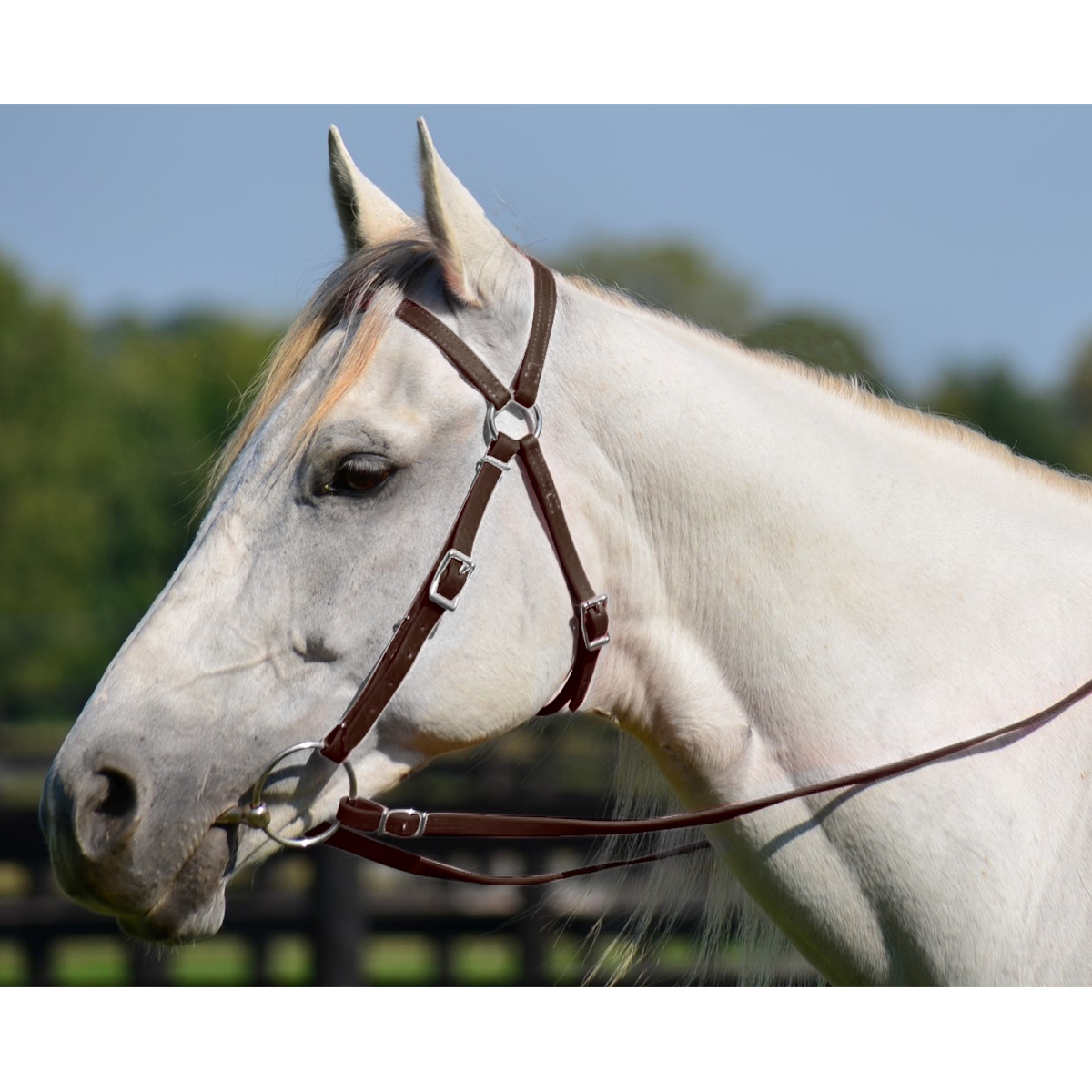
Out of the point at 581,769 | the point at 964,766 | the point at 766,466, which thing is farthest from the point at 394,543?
the point at 581,769

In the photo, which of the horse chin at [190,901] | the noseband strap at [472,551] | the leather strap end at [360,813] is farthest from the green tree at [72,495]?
the noseband strap at [472,551]

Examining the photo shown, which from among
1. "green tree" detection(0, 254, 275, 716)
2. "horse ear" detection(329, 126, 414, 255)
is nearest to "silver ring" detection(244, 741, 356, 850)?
"horse ear" detection(329, 126, 414, 255)

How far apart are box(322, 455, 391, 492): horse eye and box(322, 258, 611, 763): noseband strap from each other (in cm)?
19

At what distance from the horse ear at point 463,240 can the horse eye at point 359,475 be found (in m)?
0.45

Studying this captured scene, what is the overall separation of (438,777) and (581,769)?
3.52 meters

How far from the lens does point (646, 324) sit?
2.84m

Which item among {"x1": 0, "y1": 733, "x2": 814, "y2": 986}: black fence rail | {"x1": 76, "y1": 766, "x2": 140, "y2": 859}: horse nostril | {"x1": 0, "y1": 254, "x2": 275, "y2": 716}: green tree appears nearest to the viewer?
{"x1": 76, "y1": 766, "x2": 140, "y2": 859}: horse nostril

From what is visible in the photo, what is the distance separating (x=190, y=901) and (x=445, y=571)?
34.7 inches

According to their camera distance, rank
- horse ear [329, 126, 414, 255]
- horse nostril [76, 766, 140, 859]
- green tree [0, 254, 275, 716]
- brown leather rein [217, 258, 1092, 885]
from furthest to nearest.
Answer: green tree [0, 254, 275, 716] < horse ear [329, 126, 414, 255] < brown leather rein [217, 258, 1092, 885] < horse nostril [76, 766, 140, 859]

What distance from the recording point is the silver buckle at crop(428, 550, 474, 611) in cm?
248

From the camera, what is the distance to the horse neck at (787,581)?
2.57m

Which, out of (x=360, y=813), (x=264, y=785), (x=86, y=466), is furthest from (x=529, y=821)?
(x=86, y=466)

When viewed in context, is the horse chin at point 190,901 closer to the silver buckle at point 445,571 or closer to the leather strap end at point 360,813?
the leather strap end at point 360,813

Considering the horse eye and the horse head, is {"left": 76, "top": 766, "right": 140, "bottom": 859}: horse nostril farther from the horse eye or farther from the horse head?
the horse eye
